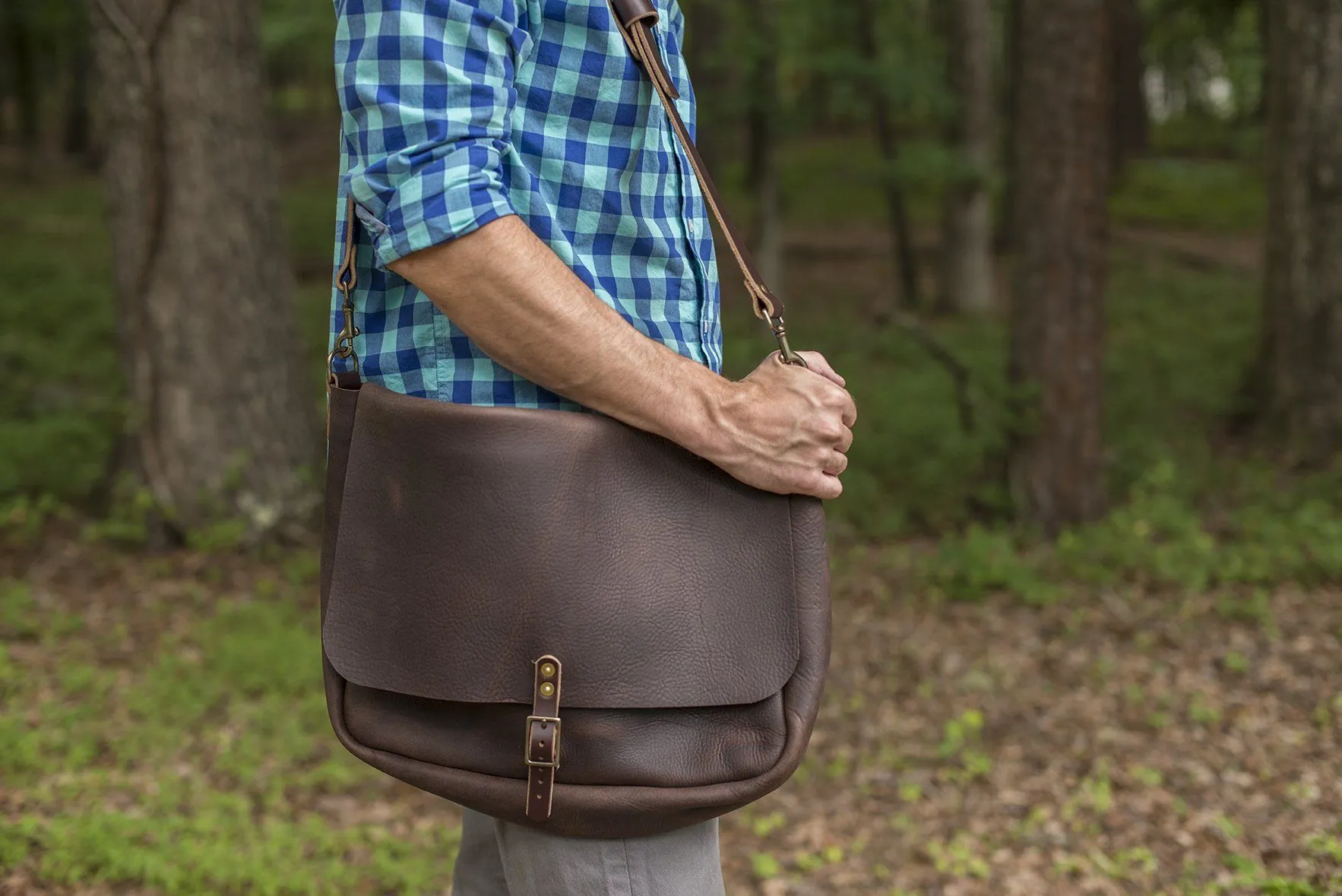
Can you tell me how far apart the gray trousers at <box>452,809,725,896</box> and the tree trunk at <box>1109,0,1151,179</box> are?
1457 cm

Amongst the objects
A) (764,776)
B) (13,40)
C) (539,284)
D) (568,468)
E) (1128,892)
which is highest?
(13,40)

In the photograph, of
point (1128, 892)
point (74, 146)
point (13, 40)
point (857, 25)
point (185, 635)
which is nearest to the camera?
point (1128, 892)

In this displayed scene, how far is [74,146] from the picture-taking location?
29.5 m

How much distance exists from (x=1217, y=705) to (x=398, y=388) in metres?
3.43

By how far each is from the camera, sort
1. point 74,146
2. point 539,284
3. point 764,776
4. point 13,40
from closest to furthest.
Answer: point 539,284 → point 764,776 → point 13,40 → point 74,146

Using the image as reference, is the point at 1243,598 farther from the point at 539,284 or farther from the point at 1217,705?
the point at 539,284

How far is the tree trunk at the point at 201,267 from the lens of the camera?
500cm

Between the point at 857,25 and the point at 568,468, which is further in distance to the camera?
the point at 857,25

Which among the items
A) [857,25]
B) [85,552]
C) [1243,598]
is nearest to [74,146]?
[857,25]

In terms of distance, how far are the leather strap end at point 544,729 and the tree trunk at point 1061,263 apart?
4356mm

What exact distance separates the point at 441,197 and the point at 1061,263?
4435 millimetres

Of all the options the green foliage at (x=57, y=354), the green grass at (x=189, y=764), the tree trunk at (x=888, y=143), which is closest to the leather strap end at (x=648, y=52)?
the green grass at (x=189, y=764)

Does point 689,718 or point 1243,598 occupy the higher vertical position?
point 689,718

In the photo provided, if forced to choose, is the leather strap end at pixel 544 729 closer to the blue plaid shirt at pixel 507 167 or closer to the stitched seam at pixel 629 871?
the stitched seam at pixel 629 871
